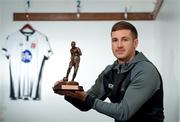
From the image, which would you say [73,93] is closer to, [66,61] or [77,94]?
[77,94]

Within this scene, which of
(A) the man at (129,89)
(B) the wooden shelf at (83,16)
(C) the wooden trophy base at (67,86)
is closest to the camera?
(A) the man at (129,89)

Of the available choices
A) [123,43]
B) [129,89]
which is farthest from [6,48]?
[129,89]

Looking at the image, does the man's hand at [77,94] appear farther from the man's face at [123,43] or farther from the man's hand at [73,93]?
the man's face at [123,43]

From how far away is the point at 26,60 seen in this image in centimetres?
418

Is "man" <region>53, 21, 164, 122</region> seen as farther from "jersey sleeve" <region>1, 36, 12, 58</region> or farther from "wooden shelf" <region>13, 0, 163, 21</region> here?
"jersey sleeve" <region>1, 36, 12, 58</region>

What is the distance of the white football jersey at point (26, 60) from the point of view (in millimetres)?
4145

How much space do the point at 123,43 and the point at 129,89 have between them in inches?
10.9

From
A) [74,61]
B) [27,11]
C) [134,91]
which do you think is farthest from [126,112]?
[27,11]

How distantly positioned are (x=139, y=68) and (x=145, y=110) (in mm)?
223

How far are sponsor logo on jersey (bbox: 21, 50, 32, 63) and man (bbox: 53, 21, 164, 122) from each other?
7.53 ft

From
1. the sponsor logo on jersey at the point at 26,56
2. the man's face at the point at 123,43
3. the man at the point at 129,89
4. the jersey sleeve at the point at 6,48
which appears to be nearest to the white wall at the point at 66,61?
the jersey sleeve at the point at 6,48

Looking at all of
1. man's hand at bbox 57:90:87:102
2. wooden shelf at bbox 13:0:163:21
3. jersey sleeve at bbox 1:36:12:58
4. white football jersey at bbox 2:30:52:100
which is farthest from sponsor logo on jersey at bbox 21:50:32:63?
man's hand at bbox 57:90:87:102

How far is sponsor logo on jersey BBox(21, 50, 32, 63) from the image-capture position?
13.7 ft

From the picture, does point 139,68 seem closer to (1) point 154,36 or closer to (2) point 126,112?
(2) point 126,112
